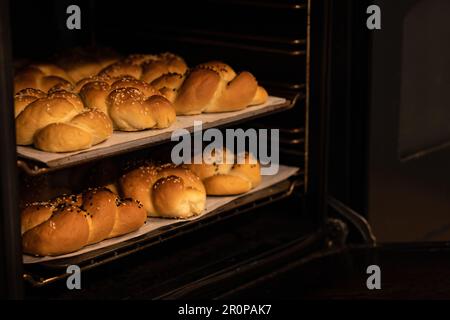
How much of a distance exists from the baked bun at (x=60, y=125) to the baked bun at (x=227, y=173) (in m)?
0.37

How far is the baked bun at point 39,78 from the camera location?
2107 mm

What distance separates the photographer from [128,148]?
1.91 metres

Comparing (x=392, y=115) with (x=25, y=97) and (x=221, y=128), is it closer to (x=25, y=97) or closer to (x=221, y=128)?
(x=221, y=128)

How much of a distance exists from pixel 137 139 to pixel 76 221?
0.67ft

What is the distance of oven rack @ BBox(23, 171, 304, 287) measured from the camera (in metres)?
1.84

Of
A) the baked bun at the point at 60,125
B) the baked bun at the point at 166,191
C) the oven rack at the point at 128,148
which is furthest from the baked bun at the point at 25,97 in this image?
→ the baked bun at the point at 166,191

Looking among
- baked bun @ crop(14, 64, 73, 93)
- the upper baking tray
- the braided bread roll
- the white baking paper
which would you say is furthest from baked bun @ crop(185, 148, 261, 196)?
baked bun @ crop(14, 64, 73, 93)

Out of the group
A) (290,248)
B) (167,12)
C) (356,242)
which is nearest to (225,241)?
(290,248)

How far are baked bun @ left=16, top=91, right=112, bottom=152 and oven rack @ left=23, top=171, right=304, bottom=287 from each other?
8.4 inches

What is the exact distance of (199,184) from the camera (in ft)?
7.08

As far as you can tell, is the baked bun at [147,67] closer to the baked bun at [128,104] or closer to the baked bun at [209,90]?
the baked bun at [209,90]

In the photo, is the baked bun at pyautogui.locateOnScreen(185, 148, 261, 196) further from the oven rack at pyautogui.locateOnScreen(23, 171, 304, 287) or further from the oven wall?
the oven wall

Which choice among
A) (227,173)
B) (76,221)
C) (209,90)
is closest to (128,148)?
(76,221)

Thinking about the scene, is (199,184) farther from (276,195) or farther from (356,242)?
(356,242)
